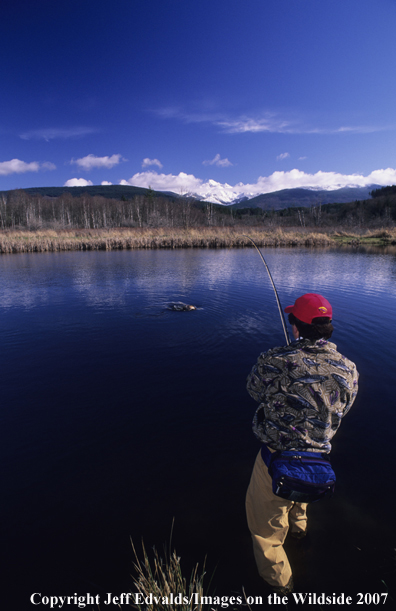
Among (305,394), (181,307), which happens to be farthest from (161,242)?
(305,394)

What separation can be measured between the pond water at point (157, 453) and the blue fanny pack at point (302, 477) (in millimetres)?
1233

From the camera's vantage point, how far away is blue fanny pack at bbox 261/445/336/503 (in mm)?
2023

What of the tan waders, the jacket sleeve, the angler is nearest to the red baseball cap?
the angler

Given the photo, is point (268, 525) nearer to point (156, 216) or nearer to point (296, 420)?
point (296, 420)

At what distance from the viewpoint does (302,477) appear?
6.64ft

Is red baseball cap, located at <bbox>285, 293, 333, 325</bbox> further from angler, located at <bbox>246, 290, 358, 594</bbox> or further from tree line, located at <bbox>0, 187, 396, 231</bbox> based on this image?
tree line, located at <bbox>0, 187, 396, 231</bbox>

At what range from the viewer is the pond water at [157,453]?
8.86ft

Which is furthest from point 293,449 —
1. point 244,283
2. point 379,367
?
point 244,283

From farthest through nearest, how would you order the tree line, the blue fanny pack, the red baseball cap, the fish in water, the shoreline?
the tree line, the shoreline, the fish in water, the red baseball cap, the blue fanny pack

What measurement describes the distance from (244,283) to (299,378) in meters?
12.6

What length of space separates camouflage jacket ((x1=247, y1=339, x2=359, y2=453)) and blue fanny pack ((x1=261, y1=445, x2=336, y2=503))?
9cm

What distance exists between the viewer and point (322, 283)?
1442 cm

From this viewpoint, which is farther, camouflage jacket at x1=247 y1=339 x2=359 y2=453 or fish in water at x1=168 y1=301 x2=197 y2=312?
fish in water at x1=168 y1=301 x2=197 y2=312

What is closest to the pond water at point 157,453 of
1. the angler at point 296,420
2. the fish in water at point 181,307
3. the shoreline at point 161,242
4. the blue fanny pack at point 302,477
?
the fish in water at point 181,307
